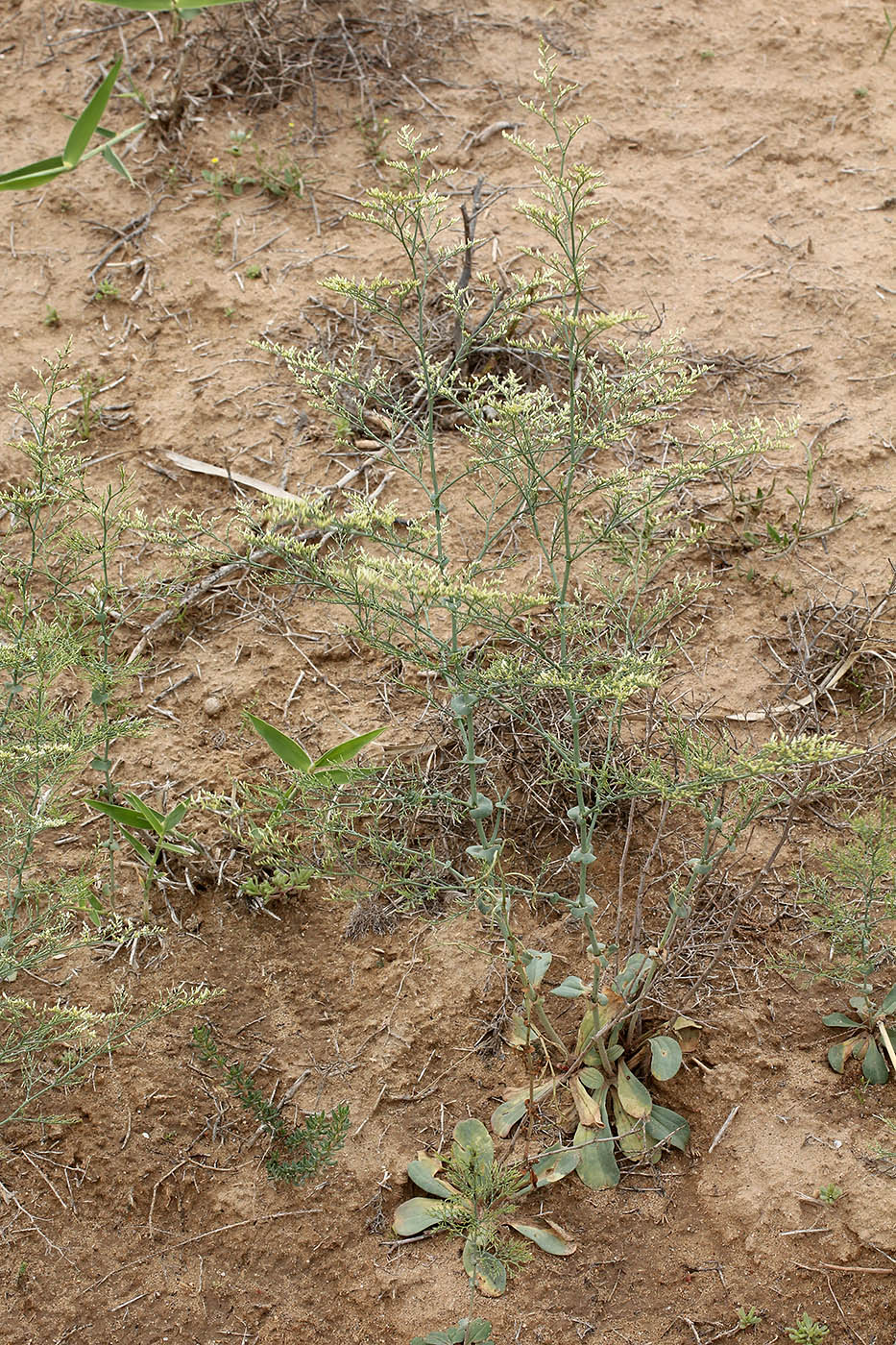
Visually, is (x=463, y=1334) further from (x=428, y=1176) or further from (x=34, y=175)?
(x=34, y=175)

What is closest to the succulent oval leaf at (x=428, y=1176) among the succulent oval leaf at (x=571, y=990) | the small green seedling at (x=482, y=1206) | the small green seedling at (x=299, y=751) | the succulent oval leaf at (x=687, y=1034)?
the small green seedling at (x=482, y=1206)

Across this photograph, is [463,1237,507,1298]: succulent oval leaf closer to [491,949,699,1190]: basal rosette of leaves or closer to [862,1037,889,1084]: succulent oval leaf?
[491,949,699,1190]: basal rosette of leaves

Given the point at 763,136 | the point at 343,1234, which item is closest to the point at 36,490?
the point at 343,1234

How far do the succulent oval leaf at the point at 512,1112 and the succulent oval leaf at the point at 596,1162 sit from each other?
130mm

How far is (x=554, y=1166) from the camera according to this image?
2.60 metres

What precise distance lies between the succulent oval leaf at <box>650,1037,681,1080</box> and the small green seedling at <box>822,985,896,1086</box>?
Result: 394 millimetres

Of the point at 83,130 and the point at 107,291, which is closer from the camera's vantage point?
the point at 83,130

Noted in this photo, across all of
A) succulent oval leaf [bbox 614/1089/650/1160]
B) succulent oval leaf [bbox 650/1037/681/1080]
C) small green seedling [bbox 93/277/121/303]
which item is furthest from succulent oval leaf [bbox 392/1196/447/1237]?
small green seedling [bbox 93/277/121/303]

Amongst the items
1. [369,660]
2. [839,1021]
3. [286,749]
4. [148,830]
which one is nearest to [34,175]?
[286,749]

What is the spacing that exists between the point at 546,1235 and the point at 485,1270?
186 mm

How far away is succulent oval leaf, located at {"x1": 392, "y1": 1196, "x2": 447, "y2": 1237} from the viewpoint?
2.54 m

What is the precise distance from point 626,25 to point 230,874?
178 inches

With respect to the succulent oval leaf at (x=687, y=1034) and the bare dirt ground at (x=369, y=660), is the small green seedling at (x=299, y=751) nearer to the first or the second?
the bare dirt ground at (x=369, y=660)

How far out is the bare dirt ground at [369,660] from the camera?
98.7 inches
